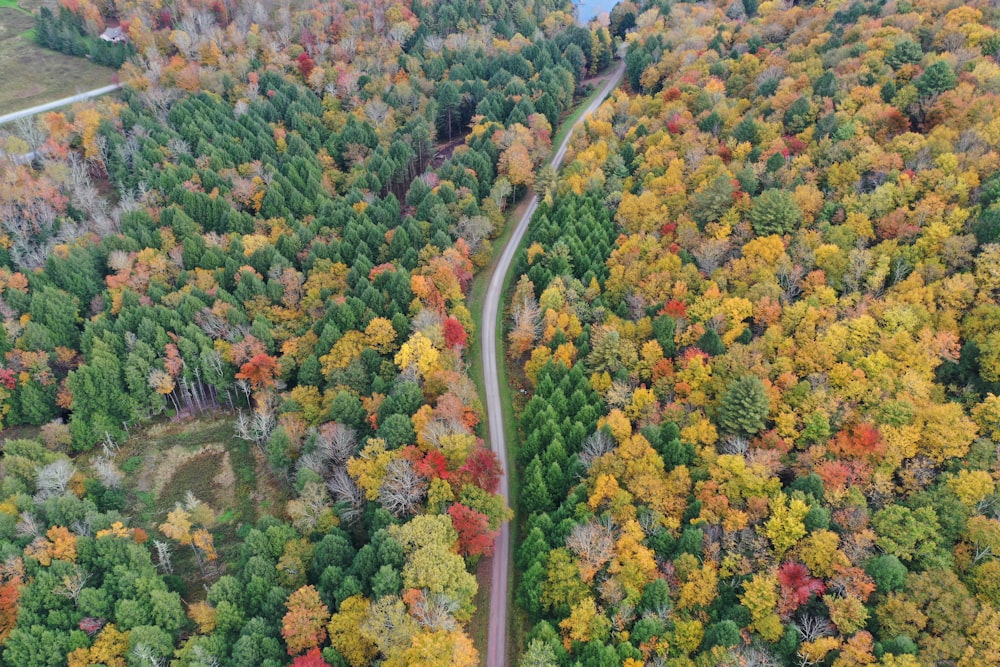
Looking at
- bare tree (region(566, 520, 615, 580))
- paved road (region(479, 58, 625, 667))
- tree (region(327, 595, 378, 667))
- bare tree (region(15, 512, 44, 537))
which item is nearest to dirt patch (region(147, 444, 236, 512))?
bare tree (region(15, 512, 44, 537))

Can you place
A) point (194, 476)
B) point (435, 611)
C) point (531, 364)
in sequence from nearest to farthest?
point (435, 611)
point (531, 364)
point (194, 476)

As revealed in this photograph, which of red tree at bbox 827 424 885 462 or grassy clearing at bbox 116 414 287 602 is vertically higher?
red tree at bbox 827 424 885 462

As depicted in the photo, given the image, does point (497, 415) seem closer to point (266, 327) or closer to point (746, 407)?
point (746, 407)

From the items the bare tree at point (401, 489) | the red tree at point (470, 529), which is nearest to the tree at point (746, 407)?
the red tree at point (470, 529)

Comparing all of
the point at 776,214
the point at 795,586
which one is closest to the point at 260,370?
the point at 795,586

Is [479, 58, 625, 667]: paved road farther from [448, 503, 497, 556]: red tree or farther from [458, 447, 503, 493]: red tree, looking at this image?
[458, 447, 503, 493]: red tree

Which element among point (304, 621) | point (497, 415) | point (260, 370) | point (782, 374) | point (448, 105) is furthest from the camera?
point (448, 105)

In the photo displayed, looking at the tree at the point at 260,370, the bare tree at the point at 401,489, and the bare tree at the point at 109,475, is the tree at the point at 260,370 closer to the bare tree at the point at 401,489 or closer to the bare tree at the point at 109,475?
the bare tree at the point at 109,475
